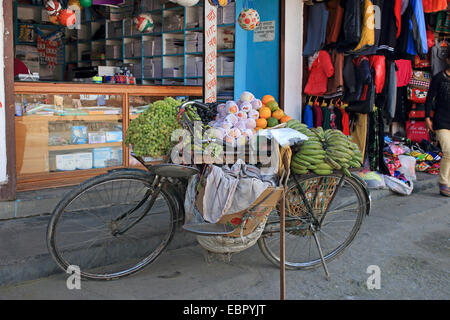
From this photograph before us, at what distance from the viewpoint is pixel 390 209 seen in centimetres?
618

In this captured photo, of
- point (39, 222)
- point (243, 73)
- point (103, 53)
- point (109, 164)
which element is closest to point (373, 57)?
point (243, 73)

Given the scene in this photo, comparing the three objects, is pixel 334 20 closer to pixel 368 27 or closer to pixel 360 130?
pixel 368 27

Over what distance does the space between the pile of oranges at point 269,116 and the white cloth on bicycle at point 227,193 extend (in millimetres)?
723

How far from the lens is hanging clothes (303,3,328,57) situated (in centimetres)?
680

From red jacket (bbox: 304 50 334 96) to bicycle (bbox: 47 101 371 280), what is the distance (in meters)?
3.08

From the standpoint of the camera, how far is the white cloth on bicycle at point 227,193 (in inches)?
131

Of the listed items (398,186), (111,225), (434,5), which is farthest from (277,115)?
(434,5)

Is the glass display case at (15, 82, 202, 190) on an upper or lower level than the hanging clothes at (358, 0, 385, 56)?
lower

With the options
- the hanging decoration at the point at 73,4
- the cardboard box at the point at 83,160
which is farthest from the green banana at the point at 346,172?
the hanging decoration at the point at 73,4

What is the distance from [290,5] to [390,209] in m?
3.14

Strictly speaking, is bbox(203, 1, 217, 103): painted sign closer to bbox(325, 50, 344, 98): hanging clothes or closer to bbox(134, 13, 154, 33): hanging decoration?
bbox(325, 50, 344, 98): hanging clothes

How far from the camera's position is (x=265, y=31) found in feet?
22.8

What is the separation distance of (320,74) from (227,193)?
4.03m

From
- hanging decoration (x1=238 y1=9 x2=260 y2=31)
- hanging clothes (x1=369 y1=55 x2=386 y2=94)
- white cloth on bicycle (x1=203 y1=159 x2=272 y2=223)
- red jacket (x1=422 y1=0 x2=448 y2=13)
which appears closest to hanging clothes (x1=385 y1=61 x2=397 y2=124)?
hanging clothes (x1=369 y1=55 x2=386 y2=94)
